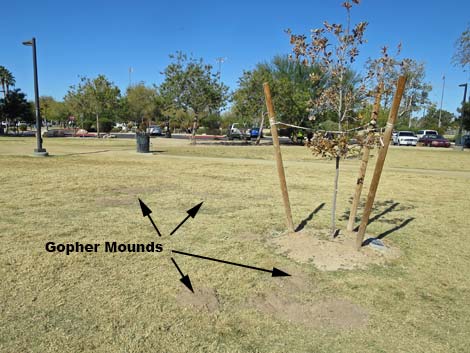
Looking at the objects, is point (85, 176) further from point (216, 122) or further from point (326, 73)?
point (216, 122)

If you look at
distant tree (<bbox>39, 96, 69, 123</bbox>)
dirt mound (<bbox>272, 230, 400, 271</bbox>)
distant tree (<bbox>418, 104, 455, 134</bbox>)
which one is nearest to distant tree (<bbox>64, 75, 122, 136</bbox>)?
distant tree (<bbox>39, 96, 69, 123</bbox>)

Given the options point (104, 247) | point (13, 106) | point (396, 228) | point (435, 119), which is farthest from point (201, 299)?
point (435, 119)

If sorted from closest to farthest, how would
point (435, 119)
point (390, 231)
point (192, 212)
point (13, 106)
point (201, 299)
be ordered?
point (201, 299), point (390, 231), point (192, 212), point (13, 106), point (435, 119)

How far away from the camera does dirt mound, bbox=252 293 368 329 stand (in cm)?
291

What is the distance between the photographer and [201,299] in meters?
3.26

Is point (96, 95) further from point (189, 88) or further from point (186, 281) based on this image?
point (186, 281)

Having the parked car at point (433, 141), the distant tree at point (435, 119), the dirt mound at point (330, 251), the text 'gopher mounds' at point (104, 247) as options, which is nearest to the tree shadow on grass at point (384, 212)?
the dirt mound at point (330, 251)

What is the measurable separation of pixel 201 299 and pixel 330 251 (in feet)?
6.37

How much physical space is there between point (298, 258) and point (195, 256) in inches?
50.3

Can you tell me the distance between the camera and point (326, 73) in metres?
4.60

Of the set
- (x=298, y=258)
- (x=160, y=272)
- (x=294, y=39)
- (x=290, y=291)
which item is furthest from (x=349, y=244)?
(x=294, y=39)

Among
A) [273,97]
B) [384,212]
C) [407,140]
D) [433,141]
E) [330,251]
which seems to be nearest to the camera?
[330,251]

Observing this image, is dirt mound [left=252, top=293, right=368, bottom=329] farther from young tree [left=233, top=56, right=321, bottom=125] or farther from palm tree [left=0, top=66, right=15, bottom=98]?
palm tree [left=0, top=66, right=15, bottom=98]

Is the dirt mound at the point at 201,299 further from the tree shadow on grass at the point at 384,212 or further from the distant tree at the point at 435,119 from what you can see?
the distant tree at the point at 435,119
